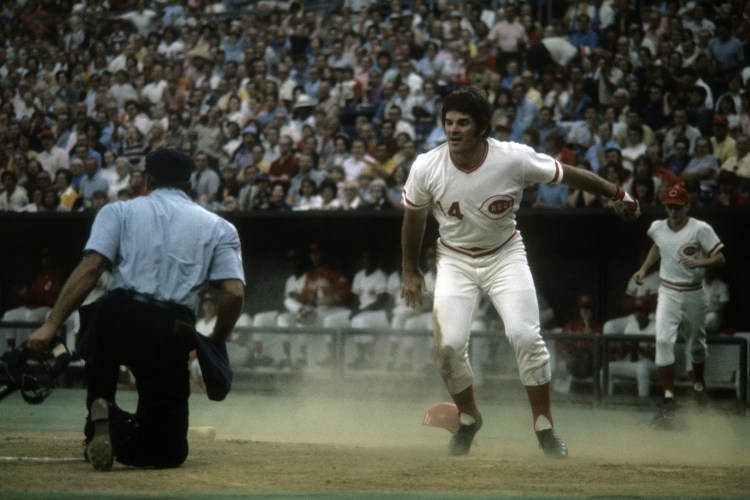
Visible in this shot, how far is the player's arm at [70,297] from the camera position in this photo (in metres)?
5.40

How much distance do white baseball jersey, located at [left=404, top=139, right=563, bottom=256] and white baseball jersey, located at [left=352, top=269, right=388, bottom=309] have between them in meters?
7.93

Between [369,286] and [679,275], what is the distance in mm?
4906

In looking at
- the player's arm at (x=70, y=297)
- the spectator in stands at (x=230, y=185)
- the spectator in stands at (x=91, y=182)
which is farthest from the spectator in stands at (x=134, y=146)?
the player's arm at (x=70, y=297)

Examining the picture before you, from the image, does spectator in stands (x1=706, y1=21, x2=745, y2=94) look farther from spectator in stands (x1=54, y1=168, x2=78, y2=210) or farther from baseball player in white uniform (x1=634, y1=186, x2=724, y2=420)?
spectator in stands (x1=54, y1=168, x2=78, y2=210)

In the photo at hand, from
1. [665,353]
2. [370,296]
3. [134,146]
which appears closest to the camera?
[665,353]

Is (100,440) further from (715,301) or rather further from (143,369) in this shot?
(715,301)

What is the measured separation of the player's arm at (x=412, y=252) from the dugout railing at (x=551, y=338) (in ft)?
18.9

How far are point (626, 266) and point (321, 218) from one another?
402 cm

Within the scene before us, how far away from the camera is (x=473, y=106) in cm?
687

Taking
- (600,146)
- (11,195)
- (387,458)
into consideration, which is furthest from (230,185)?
(387,458)

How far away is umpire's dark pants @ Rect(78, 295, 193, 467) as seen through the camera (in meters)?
5.80

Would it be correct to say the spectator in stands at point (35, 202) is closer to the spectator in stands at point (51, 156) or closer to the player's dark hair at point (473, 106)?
the spectator in stands at point (51, 156)

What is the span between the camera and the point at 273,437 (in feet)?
28.8

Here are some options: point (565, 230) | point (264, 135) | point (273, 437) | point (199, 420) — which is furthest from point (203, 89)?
point (273, 437)
